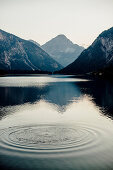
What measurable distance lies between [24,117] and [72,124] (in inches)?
548

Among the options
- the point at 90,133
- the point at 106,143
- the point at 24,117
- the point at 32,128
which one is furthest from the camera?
the point at 24,117

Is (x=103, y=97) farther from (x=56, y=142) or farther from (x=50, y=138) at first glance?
(x=56, y=142)

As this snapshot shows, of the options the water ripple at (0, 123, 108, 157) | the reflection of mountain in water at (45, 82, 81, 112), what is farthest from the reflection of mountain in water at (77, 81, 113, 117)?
the water ripple at (0, 123, 108, 157)

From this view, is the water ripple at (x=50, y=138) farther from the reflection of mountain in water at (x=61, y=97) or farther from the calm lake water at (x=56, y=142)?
the reflection of mountain in water at (x=61, y=97)

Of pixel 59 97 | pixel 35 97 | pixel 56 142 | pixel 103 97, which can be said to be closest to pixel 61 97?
pixel 59 97

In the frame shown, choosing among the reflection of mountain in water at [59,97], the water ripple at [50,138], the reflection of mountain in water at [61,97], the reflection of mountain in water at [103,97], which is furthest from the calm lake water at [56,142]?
the reflection of mountain in water at [61,97]

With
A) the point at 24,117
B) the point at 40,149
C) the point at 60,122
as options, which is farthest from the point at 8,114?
the point at 40,149

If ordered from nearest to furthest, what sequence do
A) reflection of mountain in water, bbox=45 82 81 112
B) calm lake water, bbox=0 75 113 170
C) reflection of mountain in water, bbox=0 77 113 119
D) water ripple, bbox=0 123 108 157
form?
calm lake water, bbox=0 75 113 170 < water ripple, bbox=0 123 108 157 < reflection of mountain in water, bbox=0 77 113 119 < reflection of mountain in water, bbox=45 82 81 112

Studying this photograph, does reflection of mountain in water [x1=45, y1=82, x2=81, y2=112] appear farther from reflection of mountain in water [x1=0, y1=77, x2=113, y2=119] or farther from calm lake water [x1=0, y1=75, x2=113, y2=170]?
calm lake water [x1=0, y1=75, x2=113, y2=170]

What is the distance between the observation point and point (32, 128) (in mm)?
49188

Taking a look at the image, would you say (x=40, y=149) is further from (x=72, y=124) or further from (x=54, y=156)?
(x=72, y=124)

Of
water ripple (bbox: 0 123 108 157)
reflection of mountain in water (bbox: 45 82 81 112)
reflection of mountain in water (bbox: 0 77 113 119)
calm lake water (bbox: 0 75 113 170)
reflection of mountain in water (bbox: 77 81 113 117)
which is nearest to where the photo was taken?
calm lake water (bbox: 0 75 113 170)

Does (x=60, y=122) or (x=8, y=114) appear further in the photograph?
(x=8, y=114)

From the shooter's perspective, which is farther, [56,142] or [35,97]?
[35,97]
